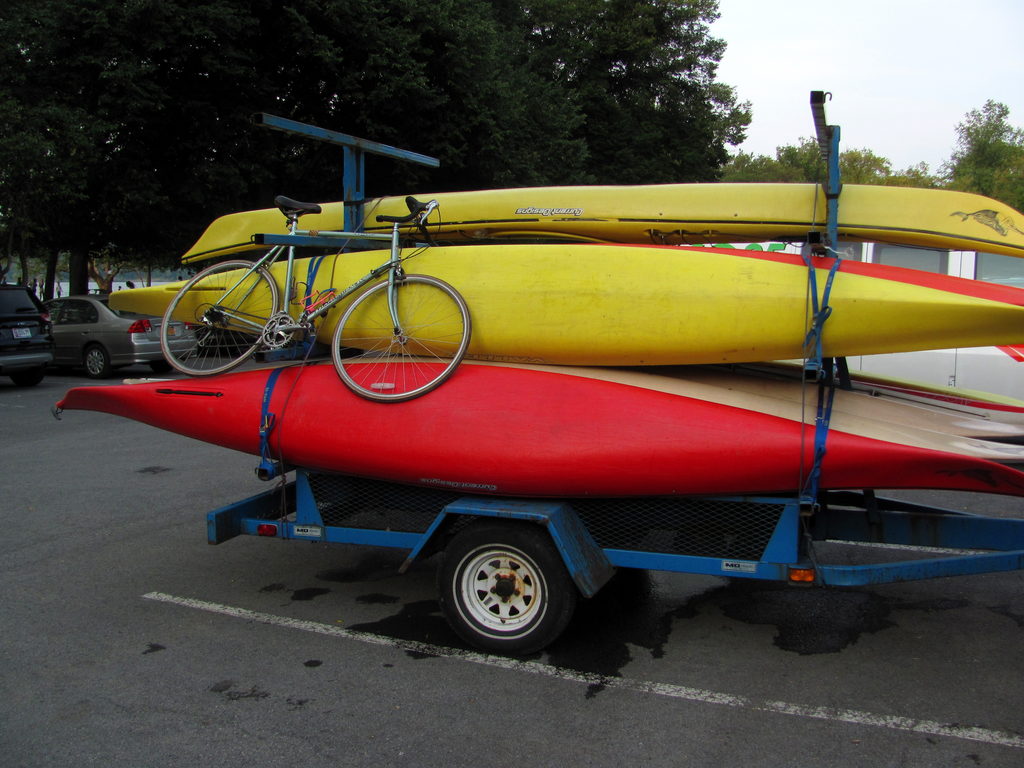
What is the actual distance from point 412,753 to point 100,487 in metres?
5.42

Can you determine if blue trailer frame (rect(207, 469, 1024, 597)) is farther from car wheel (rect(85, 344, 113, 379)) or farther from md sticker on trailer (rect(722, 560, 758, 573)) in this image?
car wheel (rect(85, 344, 113, 379))

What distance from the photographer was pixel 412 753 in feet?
10.6

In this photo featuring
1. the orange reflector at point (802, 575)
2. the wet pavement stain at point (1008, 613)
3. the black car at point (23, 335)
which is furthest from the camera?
the black car at point (23, 335)

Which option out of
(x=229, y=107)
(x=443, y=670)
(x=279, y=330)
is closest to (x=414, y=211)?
(x=279, y=330)

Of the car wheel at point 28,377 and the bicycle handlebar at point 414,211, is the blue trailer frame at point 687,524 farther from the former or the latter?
the car wheel at point 28,377

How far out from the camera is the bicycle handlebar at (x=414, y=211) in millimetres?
4805

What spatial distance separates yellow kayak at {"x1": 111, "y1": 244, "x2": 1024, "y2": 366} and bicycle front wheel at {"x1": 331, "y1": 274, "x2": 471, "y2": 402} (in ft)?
0.39

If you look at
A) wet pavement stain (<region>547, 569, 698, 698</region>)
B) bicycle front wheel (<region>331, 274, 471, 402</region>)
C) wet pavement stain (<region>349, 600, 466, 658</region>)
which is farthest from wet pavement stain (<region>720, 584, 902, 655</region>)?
bicycle front wheel (<region>331, 274, 471, 402</region>)

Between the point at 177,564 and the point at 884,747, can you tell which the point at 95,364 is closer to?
the point at 177,564

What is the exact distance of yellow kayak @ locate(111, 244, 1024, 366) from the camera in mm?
4020

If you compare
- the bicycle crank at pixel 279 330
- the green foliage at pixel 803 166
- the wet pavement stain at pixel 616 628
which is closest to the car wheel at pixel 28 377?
the bicycle crank at pixel 279 330

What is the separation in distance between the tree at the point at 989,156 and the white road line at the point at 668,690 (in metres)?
35.7

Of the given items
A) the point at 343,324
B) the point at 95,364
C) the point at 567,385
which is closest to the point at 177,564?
the point at 343,324

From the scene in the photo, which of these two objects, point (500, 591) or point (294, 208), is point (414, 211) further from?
point (500, 591)
